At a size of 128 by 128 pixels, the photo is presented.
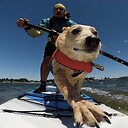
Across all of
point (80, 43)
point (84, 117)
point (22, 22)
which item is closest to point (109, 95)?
point (22, 22)

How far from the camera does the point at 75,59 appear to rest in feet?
14.7

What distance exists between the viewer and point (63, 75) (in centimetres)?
464

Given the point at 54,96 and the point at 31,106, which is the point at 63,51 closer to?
the point at 31,106

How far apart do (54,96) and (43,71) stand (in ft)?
3.02

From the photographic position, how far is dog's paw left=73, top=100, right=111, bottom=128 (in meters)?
3.39

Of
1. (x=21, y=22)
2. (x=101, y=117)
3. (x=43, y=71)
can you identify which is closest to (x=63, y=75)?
(x=101, y=117)

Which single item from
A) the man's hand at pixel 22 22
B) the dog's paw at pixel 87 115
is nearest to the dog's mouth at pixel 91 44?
the dog's paw at pixel 87 115

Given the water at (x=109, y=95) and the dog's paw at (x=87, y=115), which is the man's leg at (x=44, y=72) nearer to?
the water at (x=109, y=95)

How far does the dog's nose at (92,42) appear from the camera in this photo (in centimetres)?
404

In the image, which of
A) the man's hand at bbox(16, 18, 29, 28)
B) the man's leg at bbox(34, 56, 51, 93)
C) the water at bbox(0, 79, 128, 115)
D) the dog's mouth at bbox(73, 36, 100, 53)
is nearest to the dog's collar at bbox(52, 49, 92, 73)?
the dog's mouth at bbox(73, 36, 100, 53)

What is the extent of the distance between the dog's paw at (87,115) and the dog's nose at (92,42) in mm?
855

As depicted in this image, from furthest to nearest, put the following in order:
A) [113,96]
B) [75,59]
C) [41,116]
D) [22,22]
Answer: [113,96], [22,22], [75,59], [41,116]

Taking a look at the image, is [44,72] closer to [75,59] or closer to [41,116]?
[75,59]

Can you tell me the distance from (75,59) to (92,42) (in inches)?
21.3
